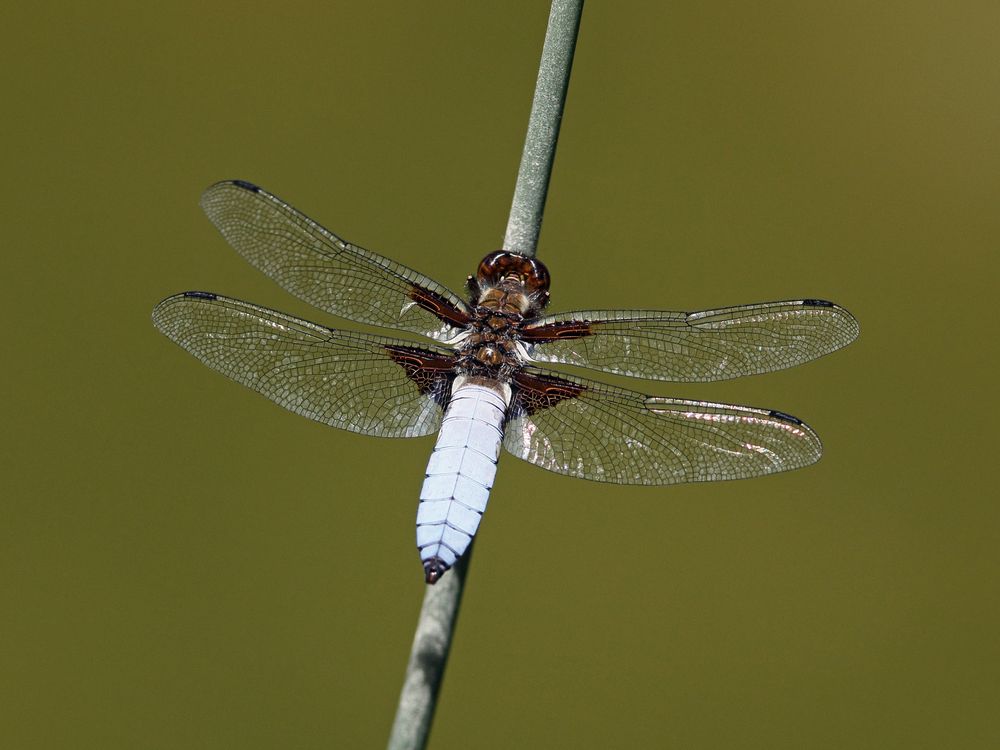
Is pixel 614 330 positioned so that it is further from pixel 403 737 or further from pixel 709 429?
pixel 403 737

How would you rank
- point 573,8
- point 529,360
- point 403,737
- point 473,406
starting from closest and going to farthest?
point 403,737, point 573,8, point 473,406, point 529,360

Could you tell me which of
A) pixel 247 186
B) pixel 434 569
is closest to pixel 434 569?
pixel 434 569

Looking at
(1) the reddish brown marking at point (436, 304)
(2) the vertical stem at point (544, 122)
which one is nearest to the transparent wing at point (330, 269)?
(1) the reddish brown marking at point (436, 304)

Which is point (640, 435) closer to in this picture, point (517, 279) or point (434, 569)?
point (517, 279)

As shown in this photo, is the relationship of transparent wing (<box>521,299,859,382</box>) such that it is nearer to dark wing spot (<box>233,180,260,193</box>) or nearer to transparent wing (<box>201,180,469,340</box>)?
transparent wing (<box>201,180,469,340</box>)

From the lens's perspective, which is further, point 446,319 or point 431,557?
point 446,319

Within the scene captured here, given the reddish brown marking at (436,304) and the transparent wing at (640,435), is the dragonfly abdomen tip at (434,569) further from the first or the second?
the reddish brown marking at (436,304)

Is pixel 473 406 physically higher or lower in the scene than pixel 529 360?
lower

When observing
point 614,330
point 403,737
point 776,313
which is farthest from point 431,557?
point 776,313
